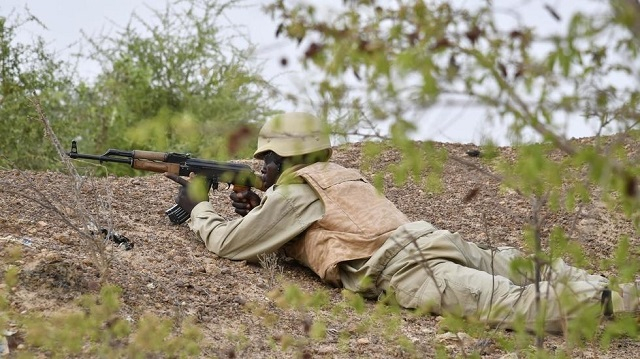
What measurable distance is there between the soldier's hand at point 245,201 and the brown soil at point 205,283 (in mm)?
313

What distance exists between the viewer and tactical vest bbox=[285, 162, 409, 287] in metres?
5.14

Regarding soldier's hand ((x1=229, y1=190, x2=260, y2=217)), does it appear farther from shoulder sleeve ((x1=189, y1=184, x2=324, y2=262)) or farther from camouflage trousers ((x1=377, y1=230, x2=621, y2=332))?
camouflage trousers ((x1=377, y1=230, x2=621, y2=332))

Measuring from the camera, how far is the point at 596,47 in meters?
2.75

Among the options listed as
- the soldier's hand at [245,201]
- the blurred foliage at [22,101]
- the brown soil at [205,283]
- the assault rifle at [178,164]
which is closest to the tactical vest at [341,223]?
the brown soil at [205,283]

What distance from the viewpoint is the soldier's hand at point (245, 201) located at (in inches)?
226

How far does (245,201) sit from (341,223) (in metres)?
0.76

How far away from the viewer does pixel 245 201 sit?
5.75 meters

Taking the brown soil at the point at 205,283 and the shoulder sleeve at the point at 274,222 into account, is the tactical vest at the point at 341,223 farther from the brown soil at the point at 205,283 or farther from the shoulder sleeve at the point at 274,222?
the brown soil at the point at 205,283

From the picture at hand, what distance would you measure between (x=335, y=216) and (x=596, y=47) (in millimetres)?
2619

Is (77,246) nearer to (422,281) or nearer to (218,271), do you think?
(218,271)

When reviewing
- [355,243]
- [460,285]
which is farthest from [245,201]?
[460,285]

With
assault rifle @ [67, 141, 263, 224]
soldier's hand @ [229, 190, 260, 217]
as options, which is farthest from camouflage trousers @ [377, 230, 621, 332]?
assault rifle @ [67, 141, 263, 224]

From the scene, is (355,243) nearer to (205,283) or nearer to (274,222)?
(274,222)

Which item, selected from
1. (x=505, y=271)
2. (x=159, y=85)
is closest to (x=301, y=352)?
(x=505, y=271)
